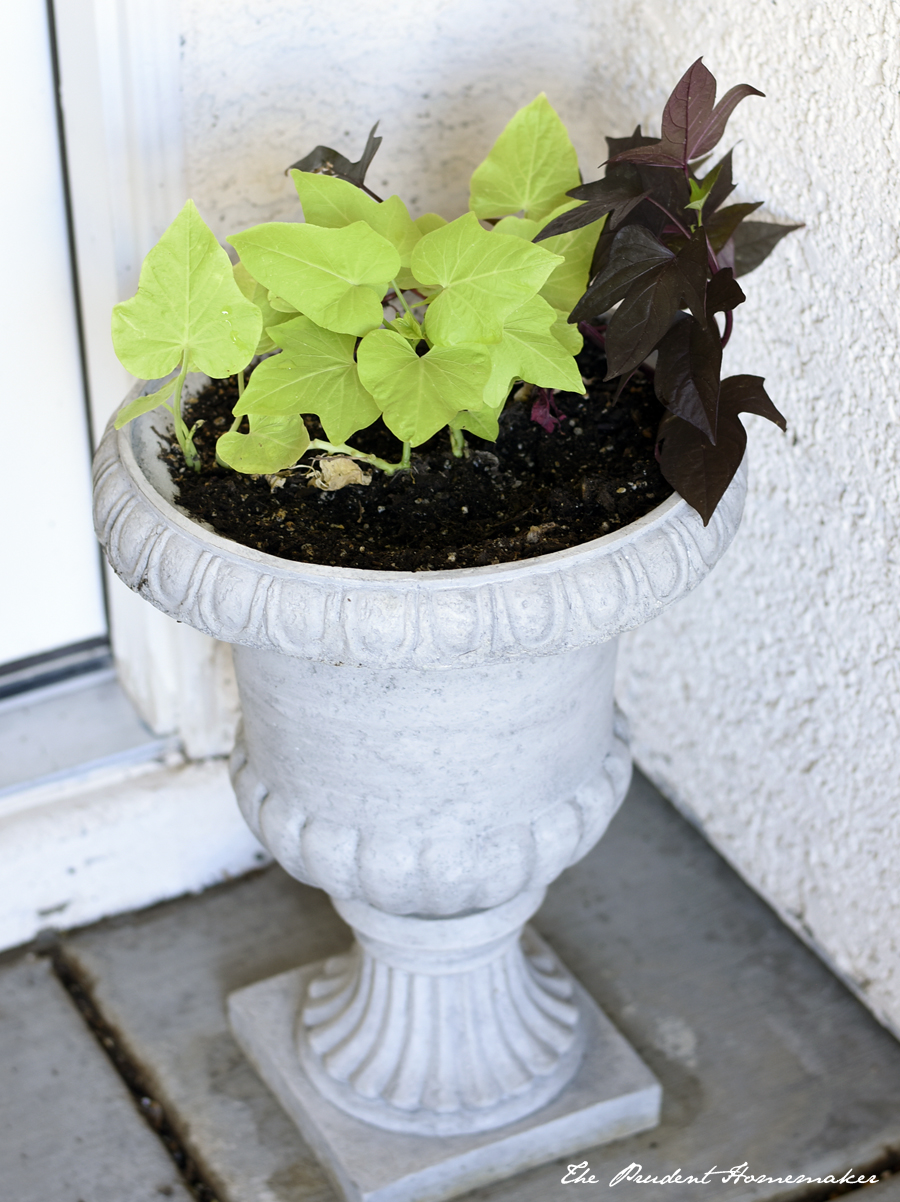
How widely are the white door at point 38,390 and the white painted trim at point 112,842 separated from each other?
8.7 inches

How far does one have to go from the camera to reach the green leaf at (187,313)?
3.07 feet

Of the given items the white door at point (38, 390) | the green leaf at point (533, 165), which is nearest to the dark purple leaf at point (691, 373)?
the green leaf at point (533, 165)

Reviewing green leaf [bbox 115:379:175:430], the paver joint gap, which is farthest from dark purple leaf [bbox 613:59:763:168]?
the paver joint gap

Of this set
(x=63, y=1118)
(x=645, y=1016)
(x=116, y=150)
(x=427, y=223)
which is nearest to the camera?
(x=427, y=223)

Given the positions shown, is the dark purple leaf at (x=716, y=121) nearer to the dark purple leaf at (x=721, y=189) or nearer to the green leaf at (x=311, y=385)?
the dark purple leaf at (x=721, y=189)

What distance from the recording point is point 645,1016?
154 cm

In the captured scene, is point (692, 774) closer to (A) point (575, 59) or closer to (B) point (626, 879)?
(B) point (626, 879)

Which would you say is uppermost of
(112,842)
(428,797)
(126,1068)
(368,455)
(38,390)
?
(368,455)

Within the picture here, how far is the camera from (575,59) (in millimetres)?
1479

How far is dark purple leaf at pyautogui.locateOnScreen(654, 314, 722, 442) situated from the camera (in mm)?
933

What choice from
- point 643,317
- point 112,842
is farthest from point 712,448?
point 112,842

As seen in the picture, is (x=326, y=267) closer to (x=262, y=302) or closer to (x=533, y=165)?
(x=262, y=302)

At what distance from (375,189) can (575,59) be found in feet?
1.00

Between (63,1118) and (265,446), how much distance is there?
0.90 m
